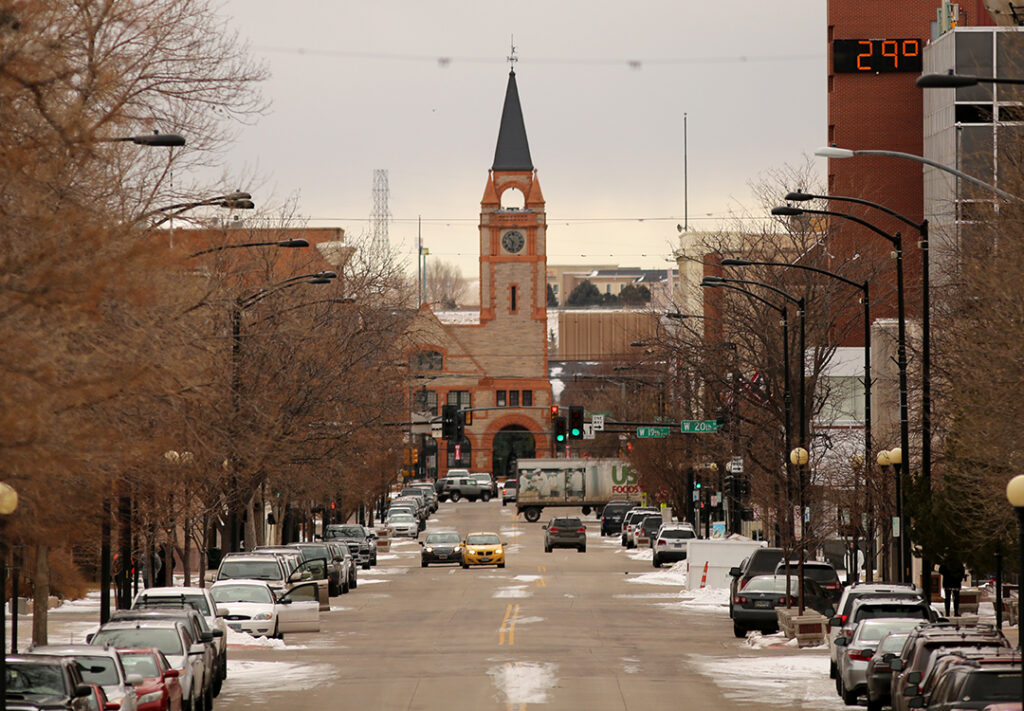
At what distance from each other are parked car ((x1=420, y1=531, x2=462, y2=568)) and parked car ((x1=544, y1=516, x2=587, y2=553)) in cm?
778

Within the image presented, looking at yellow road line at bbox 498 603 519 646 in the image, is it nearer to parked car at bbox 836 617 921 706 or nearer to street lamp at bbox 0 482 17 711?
parked car at bbox 836 617 921 706

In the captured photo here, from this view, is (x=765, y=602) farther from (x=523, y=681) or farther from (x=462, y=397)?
(x=462, y=397)

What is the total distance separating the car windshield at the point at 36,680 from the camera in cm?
1675

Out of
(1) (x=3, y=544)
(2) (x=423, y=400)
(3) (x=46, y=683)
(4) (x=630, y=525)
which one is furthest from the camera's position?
(2) (x=423, y=400)

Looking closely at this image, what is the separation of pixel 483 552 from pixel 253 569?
24727mm

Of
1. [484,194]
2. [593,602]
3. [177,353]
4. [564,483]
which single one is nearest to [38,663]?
[177,353]

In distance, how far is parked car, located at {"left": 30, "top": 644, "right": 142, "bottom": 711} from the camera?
58.4ft

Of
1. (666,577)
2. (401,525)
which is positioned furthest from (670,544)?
(401,525)

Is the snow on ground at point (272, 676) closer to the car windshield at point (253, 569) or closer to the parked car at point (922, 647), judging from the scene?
the car windshield at point (253, 569)

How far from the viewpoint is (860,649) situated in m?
23.1

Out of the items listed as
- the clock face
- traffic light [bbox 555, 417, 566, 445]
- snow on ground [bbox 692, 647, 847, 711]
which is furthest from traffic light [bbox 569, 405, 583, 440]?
the clock face

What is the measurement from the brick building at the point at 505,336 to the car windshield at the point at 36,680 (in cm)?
11784

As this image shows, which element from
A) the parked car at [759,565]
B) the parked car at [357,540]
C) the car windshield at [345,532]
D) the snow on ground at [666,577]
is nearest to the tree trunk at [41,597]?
the parked car at [759,565]

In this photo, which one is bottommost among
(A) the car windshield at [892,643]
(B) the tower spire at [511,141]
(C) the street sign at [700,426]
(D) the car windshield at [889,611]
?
(A) the car windshield at [892,643]
